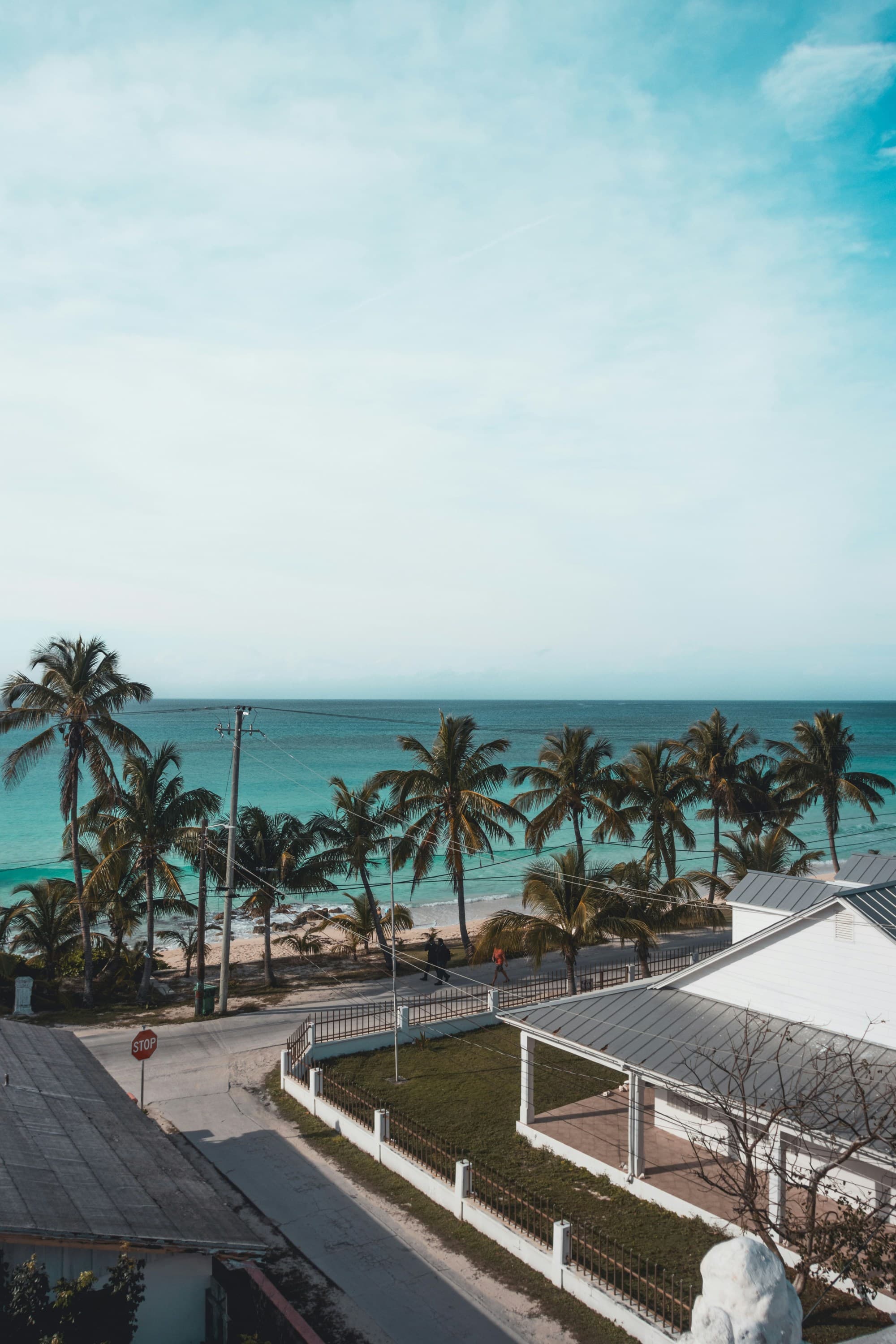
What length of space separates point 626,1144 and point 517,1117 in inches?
85.9

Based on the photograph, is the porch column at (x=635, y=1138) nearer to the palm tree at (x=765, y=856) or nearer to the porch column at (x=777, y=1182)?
the porch column at (x=777, y=1182)

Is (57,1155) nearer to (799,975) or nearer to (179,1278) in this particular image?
(179,1278)

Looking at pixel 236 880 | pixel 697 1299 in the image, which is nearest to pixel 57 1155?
pixel 697 1299

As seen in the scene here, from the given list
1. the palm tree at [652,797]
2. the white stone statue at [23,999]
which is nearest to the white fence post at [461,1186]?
the white stone statue at [23,999]

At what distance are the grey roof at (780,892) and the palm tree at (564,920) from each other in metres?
4.69

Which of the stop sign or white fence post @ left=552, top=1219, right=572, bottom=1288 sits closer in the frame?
white fence post @ left=552, top=1219, right=572, bottom=1288

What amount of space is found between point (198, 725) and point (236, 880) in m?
126

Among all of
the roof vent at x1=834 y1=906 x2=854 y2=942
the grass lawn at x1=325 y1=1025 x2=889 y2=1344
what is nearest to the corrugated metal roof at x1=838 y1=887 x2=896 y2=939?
the roof vent at x1=834 y1=906 x2=854 y2=942

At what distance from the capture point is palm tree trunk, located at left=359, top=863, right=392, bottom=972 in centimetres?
2880

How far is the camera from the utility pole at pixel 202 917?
2336 centimetres

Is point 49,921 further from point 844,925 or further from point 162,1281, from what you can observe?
point 844,925

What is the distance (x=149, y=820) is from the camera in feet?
81.4

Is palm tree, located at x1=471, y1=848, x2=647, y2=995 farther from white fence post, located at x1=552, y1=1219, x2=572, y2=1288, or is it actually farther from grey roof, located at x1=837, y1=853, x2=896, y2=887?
white fence post, located at x1=552, y1=1219, x2=572, y2=1288

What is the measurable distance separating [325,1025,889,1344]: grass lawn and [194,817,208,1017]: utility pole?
557 cm
